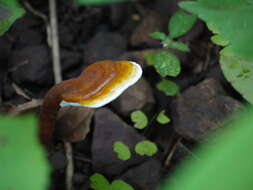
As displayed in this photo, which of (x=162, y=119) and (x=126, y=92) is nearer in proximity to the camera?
(x=162, y=119)

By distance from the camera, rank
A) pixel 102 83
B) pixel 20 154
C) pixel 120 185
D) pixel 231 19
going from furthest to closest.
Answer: pixel 120 185
pixel 102 83
pixel 231 19
pixel 20 154

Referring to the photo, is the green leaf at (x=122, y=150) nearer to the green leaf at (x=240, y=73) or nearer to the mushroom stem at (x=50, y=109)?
the mushroom stem at (x=50, y=109)

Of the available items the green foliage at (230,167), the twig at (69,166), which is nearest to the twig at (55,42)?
the twig at (69,166)

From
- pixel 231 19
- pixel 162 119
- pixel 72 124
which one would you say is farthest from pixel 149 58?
pixel 231 19

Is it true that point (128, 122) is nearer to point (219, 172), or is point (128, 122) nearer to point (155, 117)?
point (155, 117)

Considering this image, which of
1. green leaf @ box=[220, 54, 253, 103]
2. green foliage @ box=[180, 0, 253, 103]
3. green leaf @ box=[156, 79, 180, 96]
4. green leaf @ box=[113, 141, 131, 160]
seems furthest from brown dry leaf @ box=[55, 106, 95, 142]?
green foliage @ box=[180, 0, 253, 103]

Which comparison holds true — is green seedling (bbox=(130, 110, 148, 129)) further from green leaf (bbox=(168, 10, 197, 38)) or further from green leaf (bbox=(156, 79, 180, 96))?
green leaf (bbox=(168, 10, 197, 38))

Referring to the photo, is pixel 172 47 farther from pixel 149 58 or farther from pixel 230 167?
pixel 230 167
